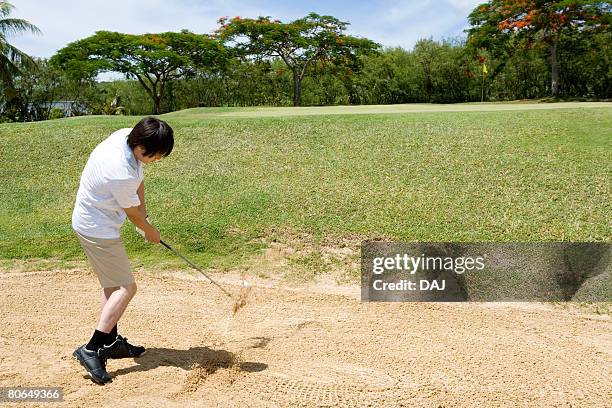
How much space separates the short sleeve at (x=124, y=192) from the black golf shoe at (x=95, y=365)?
3.74 ft

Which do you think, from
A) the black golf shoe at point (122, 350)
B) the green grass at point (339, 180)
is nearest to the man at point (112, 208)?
the black golf shoe at point (122, 350)

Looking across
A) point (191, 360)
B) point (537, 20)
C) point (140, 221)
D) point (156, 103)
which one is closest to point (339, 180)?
point (191, 360)

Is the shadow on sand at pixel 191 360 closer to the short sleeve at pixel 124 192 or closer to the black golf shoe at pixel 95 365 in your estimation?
the black golf shoe at pixel 95 365

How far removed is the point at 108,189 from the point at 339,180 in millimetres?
5801

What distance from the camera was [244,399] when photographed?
153 inches

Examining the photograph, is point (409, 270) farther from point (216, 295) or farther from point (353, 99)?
point (353, 99)

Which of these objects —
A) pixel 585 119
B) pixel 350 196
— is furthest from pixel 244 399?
pixel 585 119

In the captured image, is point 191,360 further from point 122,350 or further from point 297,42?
point 297,42

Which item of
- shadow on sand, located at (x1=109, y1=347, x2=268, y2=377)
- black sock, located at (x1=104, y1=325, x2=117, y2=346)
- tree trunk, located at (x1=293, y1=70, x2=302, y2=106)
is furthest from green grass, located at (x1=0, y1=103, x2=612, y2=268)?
tree trunk, located at (x1=293, y1=70, x2=302, y2=106)

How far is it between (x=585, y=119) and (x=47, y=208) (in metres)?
9.87

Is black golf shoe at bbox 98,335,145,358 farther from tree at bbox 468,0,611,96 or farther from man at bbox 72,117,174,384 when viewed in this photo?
tree at bbox 468,0,611,96

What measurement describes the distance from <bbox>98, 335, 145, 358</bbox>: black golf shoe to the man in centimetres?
10

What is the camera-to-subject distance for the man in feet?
12.2

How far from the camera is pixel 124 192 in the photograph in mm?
3693
